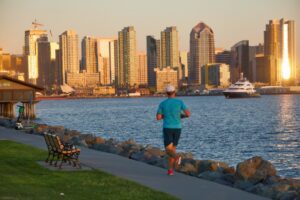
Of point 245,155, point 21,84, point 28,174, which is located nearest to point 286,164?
point 245,155

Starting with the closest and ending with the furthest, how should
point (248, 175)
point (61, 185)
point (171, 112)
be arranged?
point (61, 185), point (171, 112), point (248, 175)

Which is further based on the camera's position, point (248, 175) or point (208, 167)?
point (208, 167)

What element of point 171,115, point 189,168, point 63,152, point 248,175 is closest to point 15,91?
point 63,152

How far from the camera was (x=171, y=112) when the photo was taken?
15070 millimetres

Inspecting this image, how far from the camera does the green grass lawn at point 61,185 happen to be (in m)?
12.3

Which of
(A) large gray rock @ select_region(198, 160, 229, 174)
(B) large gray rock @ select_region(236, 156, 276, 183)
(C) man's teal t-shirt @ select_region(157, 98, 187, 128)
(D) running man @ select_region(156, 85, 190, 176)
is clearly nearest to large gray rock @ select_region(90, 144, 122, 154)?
(A) large gray rock @ select_region(198, 160, 229, 174)

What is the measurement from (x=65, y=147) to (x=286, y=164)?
16.2 metres

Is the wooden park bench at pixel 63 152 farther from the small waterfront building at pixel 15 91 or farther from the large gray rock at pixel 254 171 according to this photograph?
the small waterfront building at pixel 15 91

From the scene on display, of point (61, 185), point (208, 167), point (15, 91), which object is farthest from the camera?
point (15, 91)

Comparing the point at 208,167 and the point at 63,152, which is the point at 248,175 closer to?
the point at 208,167

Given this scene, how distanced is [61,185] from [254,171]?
482cm

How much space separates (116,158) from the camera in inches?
765

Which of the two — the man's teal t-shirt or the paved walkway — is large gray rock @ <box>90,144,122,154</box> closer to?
the paved walkway

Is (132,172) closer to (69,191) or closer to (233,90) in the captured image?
(69,191)
